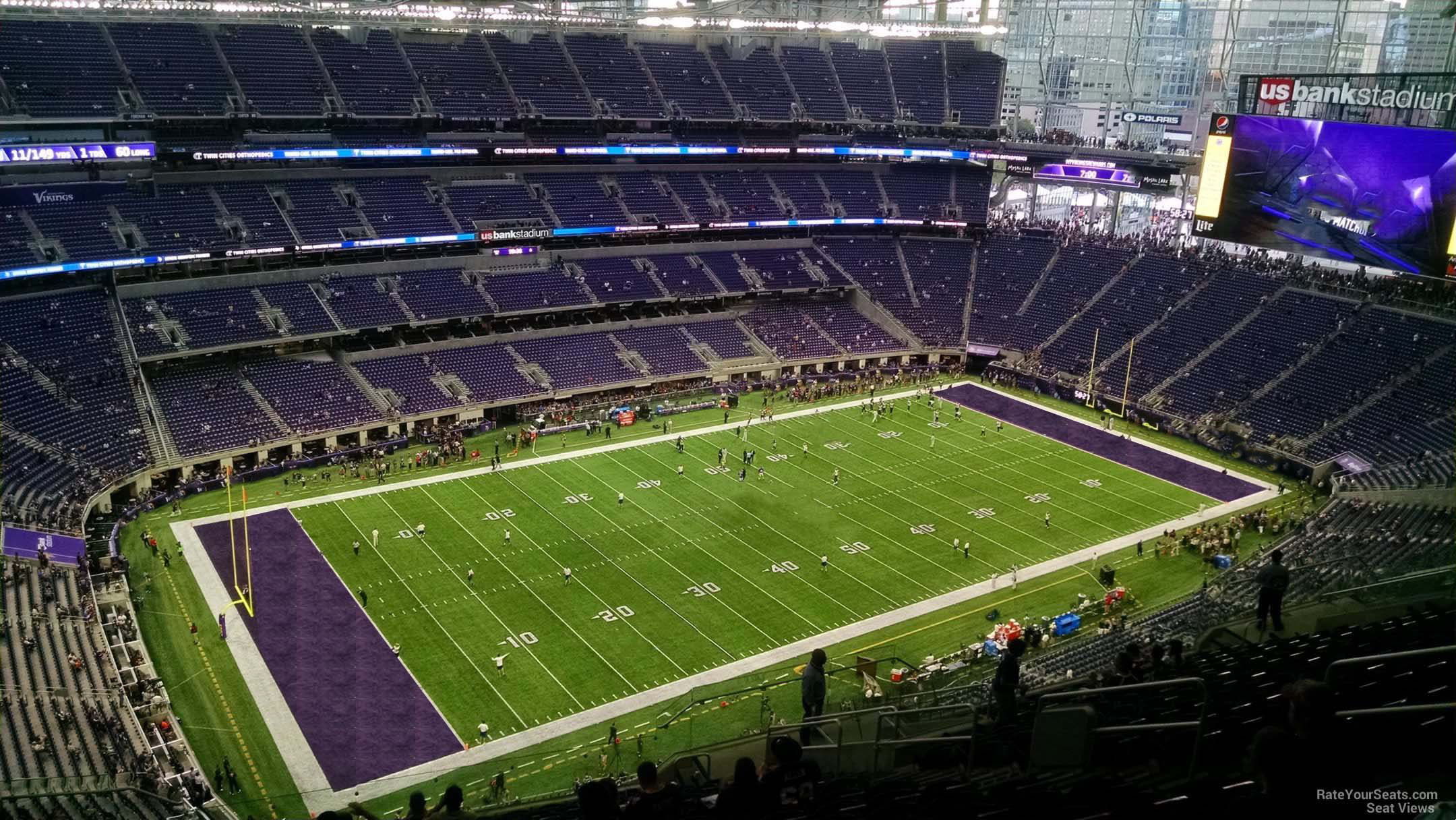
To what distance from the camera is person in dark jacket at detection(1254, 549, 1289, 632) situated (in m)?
15.8

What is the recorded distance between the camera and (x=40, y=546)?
28.7 meters

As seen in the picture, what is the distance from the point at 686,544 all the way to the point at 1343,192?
2691 cm

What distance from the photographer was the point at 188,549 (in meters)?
32.7

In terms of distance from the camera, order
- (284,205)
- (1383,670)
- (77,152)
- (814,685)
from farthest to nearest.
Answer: (284,205) → (77,152) → (814,685) → (1383,670)

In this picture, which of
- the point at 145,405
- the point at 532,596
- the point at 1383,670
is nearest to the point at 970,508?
the point at 532,596

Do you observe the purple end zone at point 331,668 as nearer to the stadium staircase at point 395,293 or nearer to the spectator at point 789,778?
the spectator at point 789,778

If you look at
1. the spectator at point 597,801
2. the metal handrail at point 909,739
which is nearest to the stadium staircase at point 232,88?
the metal handrail at point 909,739

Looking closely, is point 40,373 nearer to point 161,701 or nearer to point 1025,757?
point 161,701

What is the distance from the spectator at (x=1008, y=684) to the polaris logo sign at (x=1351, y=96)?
105 feet

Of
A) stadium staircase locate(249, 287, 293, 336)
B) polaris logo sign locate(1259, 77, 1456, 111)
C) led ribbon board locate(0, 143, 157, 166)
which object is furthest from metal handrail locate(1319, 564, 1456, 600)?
led ribbon board locate(0, 143, 157, 166)

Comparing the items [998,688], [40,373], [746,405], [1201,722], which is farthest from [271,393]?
[1201,722]

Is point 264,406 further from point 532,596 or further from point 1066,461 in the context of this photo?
point 1066,461

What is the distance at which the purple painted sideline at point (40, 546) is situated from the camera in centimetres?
2792

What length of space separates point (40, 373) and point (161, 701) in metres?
20.0
